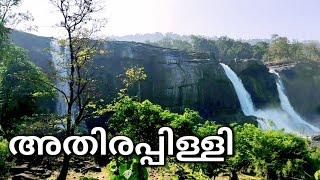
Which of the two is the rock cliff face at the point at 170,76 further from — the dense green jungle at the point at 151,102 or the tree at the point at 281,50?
the tree at the point at 281,50

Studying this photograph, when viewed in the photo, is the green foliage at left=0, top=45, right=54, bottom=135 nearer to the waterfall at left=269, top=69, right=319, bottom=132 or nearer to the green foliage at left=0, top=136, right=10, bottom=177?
the green foliage at left=0, top=136, right=10, bottom=177

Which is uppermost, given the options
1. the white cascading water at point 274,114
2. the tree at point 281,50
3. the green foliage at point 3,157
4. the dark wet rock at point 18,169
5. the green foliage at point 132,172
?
the tree at point 281,50

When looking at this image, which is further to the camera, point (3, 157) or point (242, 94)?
point (242, 94)

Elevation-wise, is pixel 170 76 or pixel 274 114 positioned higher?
pixel 170 76

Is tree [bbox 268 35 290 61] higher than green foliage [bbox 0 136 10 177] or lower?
higher

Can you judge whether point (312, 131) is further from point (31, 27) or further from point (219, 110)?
point (31, 27)

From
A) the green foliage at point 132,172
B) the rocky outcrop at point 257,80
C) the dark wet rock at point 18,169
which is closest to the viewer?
the green foliage at point 132,172

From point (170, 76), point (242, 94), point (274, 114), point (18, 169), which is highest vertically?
point (170, 76)

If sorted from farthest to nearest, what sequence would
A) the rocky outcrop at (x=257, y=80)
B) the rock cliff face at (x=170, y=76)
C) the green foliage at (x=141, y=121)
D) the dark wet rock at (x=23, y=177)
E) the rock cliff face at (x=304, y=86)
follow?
the rock cliff face at (x=304, y=86)
the rocky outcrop at (x=257, y=80)
the rock cliff face at (x=170, y=76)
the green foliage at (x=141, y=121)
the dark wet rock at (x=23, y=177)

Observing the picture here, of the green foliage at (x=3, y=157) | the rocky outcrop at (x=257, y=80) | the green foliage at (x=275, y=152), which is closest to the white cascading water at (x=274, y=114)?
the rocky outcrop at (x=257, y=80)

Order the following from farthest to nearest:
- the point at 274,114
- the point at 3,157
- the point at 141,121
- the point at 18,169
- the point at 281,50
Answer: the point at 281,50 → the point at 274,114 → the point at 18,169 → the point at 141,121 → the point at 3,157

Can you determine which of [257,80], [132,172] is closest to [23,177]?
[132,172]

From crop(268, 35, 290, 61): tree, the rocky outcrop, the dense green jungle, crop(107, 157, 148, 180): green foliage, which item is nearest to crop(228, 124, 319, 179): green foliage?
the dense green jungle

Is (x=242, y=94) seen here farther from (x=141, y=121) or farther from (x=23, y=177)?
(x=23, y=177)
